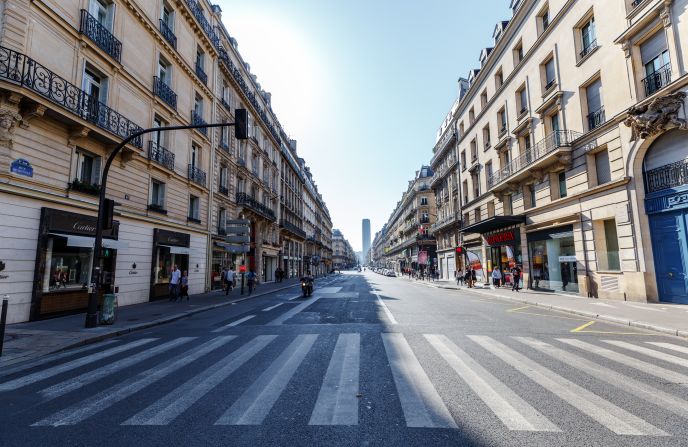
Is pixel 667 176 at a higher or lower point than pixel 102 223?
higher

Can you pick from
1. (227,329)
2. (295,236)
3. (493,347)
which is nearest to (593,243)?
(493,347)

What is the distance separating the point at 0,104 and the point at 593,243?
23.2m

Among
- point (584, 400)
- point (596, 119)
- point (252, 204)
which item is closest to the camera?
point (584, 400)

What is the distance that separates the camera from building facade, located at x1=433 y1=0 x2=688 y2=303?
1291 cm

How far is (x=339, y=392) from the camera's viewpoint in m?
4.31

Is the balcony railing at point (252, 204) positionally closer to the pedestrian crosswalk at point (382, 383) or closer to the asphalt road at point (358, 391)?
the asphalt road at point (358, 391)

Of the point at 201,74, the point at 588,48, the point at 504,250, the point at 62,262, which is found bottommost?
the point at 62,262

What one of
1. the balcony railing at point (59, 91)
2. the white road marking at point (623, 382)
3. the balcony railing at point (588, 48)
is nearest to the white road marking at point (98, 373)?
the white road marking at point (623, 382)

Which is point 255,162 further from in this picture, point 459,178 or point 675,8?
point 675,8

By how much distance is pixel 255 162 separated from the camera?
108ft

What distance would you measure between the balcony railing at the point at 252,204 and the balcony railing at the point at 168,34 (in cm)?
1143

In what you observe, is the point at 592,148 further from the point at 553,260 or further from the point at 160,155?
the point at 160,155

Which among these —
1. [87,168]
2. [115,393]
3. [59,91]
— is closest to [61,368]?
[115,393]

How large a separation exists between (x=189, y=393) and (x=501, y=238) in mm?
25327
